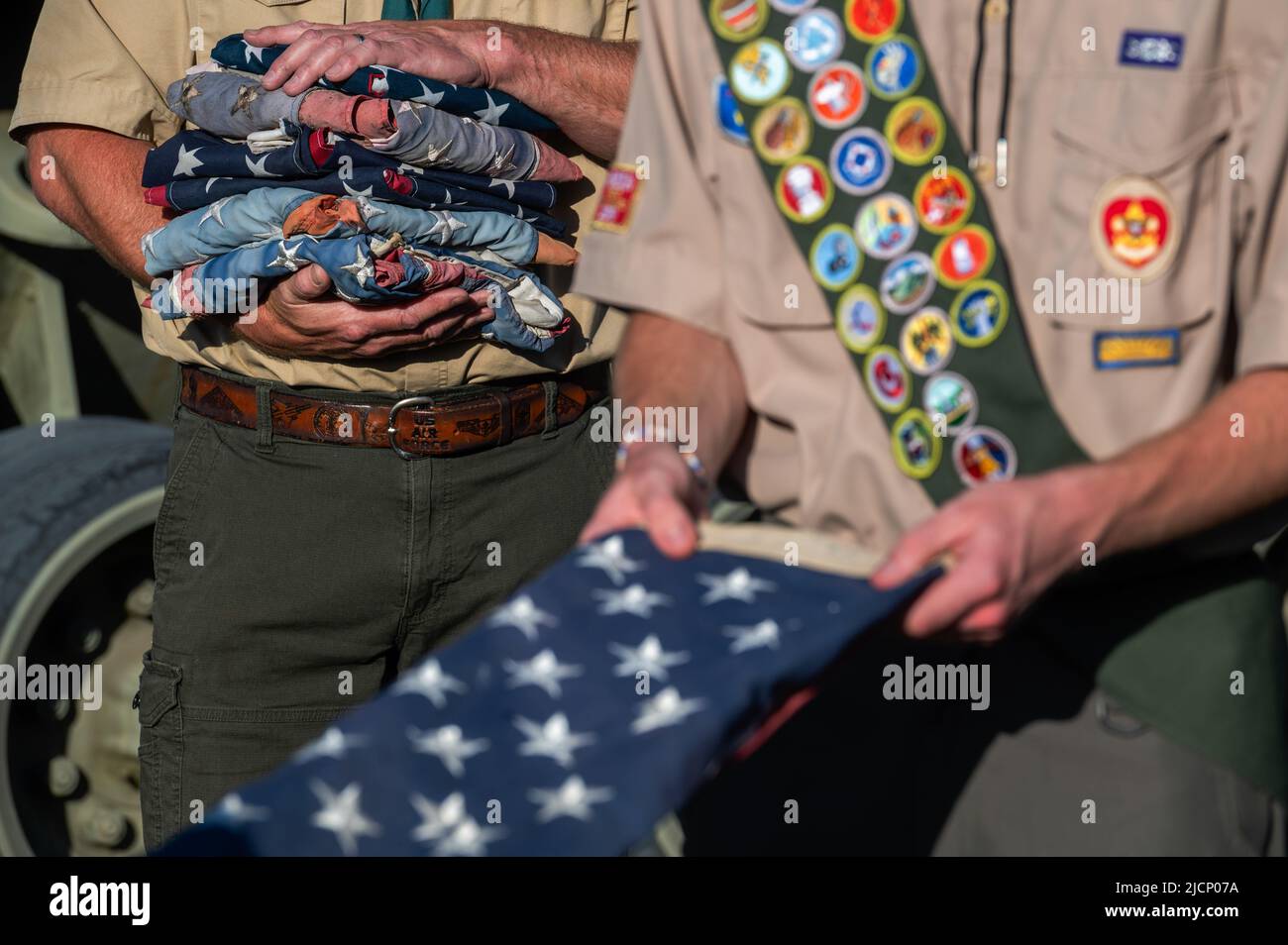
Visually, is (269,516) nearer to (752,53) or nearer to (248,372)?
(248,372)

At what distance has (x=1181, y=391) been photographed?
5.63ft

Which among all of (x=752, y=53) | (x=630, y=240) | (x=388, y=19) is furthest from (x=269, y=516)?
(x=752, y=53)

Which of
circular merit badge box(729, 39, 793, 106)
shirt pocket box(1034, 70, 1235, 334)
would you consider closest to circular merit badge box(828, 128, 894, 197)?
circular merit badge box(729, 39, 793, 106)

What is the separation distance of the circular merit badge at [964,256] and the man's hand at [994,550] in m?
0.30

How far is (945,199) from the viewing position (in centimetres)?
178

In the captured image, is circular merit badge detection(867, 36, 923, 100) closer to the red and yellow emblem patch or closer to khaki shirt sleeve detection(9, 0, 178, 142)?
the red and yellow emblem patch

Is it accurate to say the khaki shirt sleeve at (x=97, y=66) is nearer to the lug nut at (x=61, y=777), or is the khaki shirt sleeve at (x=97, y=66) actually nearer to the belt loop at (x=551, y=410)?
the belt loop at (x=551, y=410)

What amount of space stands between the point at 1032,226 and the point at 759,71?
38cm

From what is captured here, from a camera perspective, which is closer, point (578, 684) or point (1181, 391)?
point (578, 684)

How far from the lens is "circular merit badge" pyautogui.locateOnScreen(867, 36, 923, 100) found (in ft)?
5.91

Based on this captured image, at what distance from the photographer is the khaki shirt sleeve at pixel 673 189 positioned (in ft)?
6.25

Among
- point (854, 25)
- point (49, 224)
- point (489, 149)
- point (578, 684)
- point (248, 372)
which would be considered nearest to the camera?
point (578, 684)

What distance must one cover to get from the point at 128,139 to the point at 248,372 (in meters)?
0.49

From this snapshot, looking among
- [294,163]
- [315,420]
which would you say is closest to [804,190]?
[294,163]
